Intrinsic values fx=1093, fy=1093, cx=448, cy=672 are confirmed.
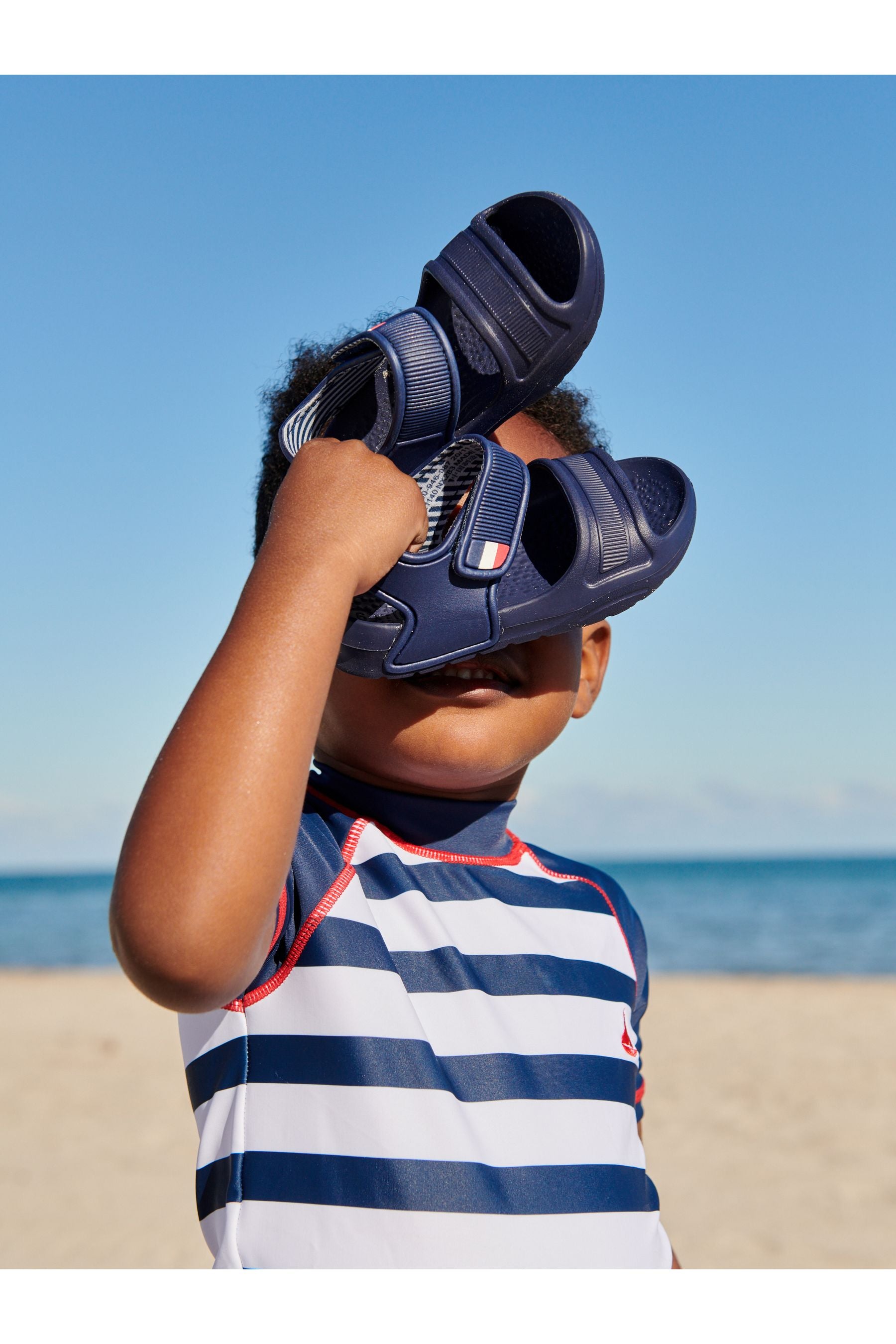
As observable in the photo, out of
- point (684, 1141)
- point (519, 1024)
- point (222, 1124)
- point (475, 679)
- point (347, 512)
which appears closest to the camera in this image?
point (347, 512)

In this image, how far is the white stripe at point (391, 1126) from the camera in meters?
1.18

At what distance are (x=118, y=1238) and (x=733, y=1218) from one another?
2.40 meters

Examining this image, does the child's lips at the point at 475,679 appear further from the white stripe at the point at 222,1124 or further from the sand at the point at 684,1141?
the sand at the point at 684,1141

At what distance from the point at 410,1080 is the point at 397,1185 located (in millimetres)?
105

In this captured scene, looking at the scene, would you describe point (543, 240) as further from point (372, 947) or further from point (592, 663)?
point (372, 947)

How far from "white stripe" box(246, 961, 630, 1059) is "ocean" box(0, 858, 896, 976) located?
7.01 meters

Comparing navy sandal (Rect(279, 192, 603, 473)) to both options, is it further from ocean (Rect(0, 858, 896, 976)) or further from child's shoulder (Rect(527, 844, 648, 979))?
ocean (Rect(0, 858, 896, 976))

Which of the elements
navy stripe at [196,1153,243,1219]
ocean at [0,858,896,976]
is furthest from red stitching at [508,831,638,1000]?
ocean at [0,858,896,976]

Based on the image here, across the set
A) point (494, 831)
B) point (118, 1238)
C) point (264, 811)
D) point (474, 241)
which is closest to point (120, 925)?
point (264, 811)

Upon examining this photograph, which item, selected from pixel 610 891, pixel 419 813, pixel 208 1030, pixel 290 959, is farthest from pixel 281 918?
pixel 610 891

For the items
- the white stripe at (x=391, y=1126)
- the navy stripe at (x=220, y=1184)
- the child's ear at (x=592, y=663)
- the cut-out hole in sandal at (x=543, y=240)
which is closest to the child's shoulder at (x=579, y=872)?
the child's ear at (x=592, y=663)

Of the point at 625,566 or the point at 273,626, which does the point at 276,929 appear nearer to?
the point at 273,626

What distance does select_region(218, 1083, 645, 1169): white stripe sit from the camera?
1.18 m

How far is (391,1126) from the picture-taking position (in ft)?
3.86
